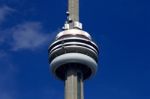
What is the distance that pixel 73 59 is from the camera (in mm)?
142875

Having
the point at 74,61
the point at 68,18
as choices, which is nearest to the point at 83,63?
the point at 74,61

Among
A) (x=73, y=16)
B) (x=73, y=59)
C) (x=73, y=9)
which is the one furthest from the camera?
(x=73, y=9)

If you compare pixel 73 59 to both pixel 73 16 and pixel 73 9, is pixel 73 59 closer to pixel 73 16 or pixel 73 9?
pixel 73 16

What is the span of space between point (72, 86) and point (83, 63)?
22.9 ft

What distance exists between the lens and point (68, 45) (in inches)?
5659

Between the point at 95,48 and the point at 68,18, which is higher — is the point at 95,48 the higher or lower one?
the lower one

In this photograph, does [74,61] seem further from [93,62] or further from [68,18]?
[68,18]

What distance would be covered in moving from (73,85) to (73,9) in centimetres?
2631

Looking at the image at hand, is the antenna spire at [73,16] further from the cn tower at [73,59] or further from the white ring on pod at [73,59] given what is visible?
the white ring on pod at [73,59]

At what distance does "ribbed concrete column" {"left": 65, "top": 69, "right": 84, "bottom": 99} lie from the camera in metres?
142

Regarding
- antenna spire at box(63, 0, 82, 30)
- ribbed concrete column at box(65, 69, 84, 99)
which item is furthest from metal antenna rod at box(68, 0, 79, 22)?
ribbed concrete column at box(65, 69, 84, 99)

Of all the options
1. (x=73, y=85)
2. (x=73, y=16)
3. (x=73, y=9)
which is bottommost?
(x=73, y=85)

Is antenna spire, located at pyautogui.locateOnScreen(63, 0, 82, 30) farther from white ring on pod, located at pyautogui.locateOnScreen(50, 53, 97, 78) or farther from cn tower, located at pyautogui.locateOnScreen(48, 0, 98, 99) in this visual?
white ring on pod, located at pyautogui.locateOnScreen(50, 53, 97, 78)

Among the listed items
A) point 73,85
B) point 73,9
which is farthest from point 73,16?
point 73,85
